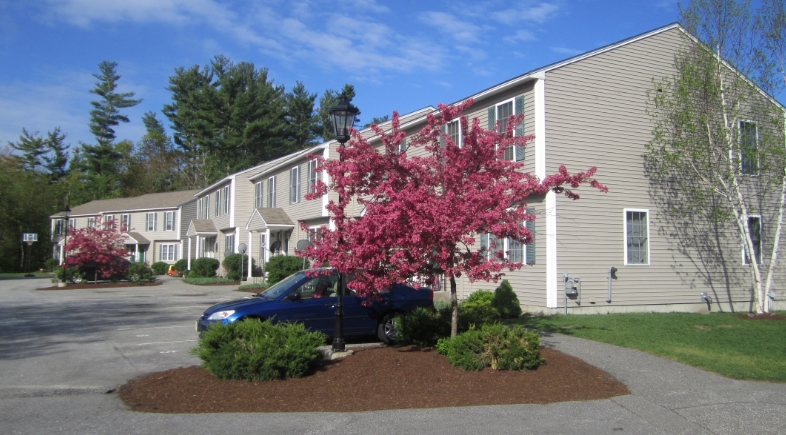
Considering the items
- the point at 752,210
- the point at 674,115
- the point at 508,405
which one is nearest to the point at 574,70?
the point at 674,115

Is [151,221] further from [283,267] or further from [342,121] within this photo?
[342,121]

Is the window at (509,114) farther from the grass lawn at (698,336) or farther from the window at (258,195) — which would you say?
the window at (258,195)

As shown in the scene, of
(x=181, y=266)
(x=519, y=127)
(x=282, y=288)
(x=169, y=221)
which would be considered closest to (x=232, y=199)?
(x=181, y=266)

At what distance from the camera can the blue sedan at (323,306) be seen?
417 inches

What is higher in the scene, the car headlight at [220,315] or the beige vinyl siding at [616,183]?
the beige vinyl siding at [616,183]

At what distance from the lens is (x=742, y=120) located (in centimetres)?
1706

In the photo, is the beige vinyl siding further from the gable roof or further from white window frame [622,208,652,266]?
the gable roof

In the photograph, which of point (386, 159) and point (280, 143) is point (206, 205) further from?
point (386, 159)

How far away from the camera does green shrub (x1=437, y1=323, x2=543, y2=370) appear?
8.43 metres

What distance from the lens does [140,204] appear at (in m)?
52.8

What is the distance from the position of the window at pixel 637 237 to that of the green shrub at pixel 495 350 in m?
8.39

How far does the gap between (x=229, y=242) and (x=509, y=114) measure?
24959 mm

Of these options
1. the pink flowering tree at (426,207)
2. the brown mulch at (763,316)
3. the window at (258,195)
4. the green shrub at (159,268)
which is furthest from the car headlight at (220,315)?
the green shrub at (159,268)

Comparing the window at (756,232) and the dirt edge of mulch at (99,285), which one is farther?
the dirt edge of mulch at (99,285)
